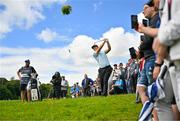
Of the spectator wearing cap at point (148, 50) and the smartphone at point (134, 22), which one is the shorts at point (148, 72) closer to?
the spectator wearing cap at point (148, 50)

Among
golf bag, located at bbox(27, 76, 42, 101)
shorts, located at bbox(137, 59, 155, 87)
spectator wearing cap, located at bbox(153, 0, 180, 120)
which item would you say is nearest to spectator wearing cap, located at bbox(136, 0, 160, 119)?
shorts, located at bbox(137, 59, 155, 87)

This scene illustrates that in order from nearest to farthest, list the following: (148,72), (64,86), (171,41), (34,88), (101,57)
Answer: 1. (171,41)
2. (148,72)
3. (101,57)
4. (34,88)
5. (64,86)

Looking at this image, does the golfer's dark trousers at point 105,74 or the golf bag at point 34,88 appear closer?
the golfer's dark trousers at point 105,74

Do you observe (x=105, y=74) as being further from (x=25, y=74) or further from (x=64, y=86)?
(x=64, y=86)

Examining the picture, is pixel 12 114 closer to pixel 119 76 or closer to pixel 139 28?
pixel 139 28

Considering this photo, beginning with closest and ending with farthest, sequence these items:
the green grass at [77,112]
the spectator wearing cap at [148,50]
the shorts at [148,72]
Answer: the spectator wearing cap at [148,50], the shorts at [148,72], the green grass at [77,112]

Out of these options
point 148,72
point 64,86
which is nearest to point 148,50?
point 148,72

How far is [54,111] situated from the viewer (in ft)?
40.9

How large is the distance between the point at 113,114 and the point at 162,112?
5.74 metres

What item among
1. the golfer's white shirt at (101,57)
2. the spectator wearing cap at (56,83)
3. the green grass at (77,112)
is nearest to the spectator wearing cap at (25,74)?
the golfer's white shirt at (101,57)

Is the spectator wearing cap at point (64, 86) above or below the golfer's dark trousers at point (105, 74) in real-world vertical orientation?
above

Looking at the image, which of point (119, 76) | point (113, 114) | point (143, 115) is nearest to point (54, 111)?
point (113, 114)

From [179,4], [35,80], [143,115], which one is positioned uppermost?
[35,80]

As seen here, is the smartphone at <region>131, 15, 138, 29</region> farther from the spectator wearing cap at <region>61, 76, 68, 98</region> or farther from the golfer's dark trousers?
the spectator wearing cap at <region>61, 76, 68, 98</region>
